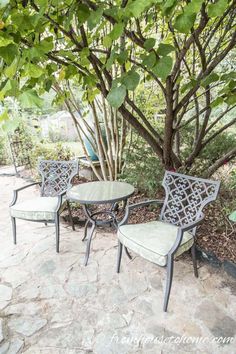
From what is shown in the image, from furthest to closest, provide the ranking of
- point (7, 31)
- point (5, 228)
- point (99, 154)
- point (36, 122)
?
Answer: point (36, 122)
point (99, 154)
point (5, 228)
point (7, 31)

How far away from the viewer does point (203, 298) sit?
1.87 meters

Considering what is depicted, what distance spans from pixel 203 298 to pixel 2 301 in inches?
58.5

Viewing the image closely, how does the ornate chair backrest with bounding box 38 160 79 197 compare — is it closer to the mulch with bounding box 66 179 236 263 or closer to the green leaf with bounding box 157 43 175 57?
the mulch with bounding box 66 179 236 263

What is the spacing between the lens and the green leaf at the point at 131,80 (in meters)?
1.15

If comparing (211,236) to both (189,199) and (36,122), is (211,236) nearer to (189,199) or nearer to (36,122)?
(189,199)

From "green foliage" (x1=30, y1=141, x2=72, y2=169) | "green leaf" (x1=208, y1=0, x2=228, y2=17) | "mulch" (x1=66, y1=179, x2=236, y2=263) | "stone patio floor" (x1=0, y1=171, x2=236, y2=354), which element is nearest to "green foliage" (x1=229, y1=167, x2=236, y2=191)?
"mulch" (x1=66, y1=179, x2=236, y2=263)

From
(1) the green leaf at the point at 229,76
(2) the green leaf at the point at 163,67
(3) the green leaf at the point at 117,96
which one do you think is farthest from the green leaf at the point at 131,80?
(1) the green leaf at the point at 229,76

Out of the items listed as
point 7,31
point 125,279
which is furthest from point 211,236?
point 7,31

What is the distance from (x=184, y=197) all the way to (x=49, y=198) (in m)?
1.47

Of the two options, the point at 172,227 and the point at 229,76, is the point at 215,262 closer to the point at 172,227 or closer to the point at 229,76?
the point at 172,227

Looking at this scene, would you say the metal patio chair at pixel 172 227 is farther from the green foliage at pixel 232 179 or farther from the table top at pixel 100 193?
the green foliage at pixel 232 179

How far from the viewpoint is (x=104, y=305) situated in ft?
6.07

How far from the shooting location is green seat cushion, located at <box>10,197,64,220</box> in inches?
100

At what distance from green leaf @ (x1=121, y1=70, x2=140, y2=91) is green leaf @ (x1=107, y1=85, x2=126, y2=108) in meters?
0.02
